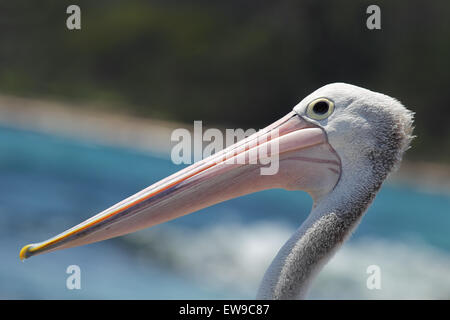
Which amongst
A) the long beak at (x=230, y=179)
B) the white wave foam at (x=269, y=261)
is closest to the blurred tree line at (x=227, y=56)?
the white wave foam at (x=269, y=261)

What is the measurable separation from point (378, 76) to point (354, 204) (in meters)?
16.3

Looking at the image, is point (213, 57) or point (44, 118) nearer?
point (44, 118)

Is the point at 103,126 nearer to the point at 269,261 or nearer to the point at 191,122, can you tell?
the point at 191,122

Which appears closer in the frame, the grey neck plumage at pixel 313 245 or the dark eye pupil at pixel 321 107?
the grey neck plumage at pixel 313 245

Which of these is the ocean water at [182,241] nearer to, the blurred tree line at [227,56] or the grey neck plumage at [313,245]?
the blurred tree line at [227,56]

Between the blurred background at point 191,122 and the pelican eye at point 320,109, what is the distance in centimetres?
612

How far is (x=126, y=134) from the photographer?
16.6 m

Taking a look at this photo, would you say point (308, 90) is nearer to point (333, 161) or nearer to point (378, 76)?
point (378, 76)

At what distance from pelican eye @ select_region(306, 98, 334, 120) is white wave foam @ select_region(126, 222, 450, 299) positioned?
6220 mm

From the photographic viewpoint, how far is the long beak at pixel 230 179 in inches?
91.4

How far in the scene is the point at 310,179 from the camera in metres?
2.44

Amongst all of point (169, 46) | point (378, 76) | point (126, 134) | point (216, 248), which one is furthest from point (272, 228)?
point (169, 46)

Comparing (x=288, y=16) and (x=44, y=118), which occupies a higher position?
(x=288, y=16)

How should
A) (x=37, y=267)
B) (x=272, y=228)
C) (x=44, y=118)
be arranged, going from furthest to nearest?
1. (x=44, y=118)
2. (x=272, y=228)
3. (x=37, y=267)
